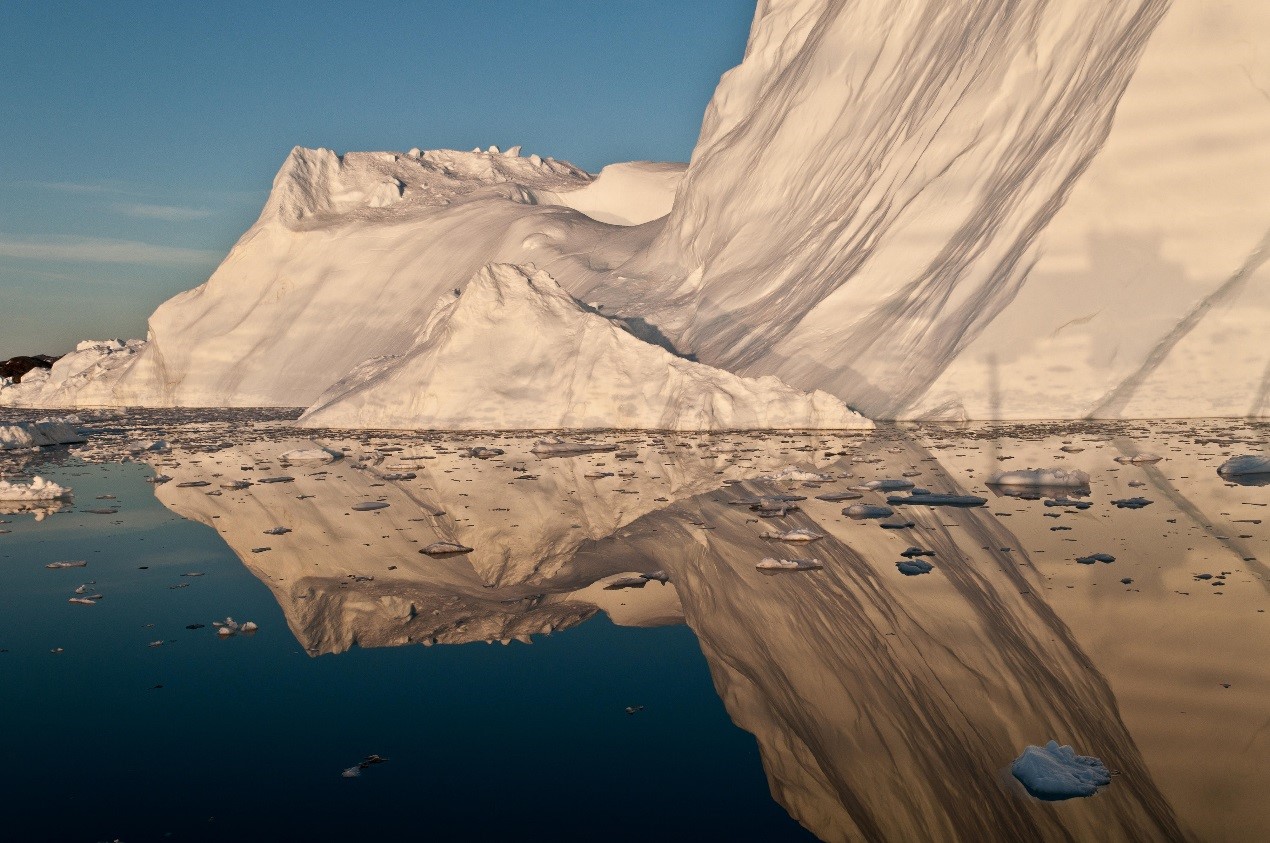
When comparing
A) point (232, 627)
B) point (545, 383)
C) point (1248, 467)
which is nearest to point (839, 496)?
point (1248, 467)

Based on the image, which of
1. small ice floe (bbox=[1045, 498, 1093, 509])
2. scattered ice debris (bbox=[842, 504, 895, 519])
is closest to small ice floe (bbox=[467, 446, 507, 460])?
scattered ice debris (bbox=[842, 504, 895, 519])

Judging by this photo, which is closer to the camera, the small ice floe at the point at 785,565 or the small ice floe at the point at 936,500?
the small ice floe at the point at 785,565

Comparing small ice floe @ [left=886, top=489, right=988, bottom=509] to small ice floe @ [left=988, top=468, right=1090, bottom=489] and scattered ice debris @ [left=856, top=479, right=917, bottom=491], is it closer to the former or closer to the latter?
scattered ice debris @ [left=856, top=479, right=917, bottom=491]

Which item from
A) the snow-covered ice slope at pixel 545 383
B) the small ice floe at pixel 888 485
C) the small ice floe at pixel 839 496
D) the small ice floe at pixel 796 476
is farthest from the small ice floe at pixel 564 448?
the small ice floe at pixel 839 496

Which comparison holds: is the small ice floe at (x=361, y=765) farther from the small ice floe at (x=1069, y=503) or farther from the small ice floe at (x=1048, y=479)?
the small ice floe at (x=1048, y=479)

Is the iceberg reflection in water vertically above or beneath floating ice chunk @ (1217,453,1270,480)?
above

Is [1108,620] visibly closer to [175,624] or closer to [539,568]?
[539,568]
